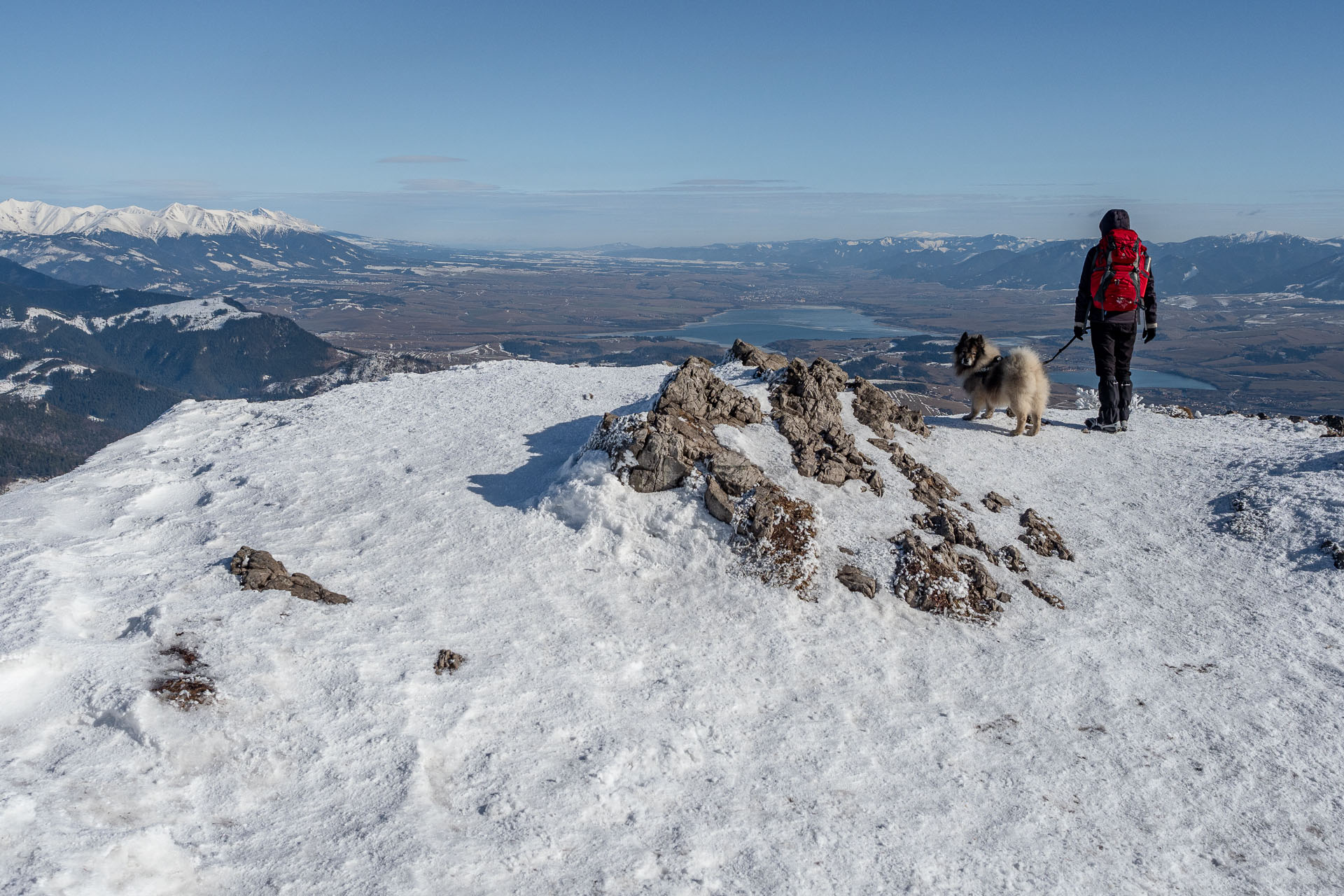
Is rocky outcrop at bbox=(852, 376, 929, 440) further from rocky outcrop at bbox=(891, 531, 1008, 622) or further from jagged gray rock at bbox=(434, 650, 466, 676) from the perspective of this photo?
jagged gray rock at bbox=(434, 650, 466, 676)

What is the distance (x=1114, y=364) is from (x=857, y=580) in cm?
961

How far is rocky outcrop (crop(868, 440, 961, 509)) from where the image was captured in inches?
451

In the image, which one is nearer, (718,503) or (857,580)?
(857,580)

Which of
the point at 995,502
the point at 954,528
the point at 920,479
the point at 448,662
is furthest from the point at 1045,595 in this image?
the point at 448,662

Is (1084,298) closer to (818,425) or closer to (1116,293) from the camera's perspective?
(1116,293)

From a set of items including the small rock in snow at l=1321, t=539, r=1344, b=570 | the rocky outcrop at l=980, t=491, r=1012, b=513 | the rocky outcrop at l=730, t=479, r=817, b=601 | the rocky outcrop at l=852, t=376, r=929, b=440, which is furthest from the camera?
the rocky outcrop at l=852, t=376, r=929, b=440

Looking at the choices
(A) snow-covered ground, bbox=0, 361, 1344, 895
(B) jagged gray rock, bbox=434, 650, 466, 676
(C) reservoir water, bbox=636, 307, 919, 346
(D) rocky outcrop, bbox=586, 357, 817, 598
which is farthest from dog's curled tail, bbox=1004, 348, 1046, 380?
(C) reservoir water, bbox=636, 307, 919, 346

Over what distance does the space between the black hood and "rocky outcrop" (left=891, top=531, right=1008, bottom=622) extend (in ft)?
28.7

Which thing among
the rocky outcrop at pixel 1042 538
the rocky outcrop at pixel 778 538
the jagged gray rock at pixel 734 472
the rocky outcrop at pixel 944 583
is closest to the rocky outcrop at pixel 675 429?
the jagged gray rock at pixel 734 472

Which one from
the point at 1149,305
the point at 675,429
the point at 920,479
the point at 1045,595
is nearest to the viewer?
the point at 1045,595

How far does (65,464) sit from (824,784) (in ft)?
450

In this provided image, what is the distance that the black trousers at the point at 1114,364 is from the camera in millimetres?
14391

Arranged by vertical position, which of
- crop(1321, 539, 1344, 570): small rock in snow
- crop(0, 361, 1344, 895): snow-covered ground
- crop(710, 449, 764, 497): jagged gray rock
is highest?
crop(710, 449, 764, 497): jagged gray rock

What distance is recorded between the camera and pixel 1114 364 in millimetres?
14742
